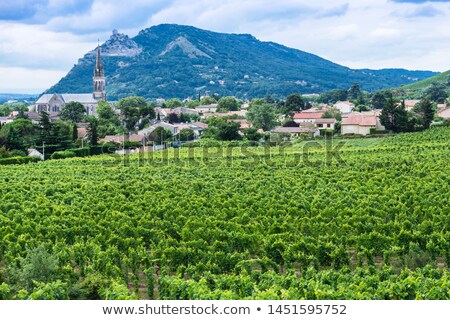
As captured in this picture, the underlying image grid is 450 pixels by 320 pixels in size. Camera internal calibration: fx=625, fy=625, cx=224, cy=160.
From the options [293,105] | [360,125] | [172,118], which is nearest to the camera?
[360,125]

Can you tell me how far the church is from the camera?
158 m

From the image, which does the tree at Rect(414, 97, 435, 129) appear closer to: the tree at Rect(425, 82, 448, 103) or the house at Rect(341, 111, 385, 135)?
the house at Rect(341, 111, 385, 135)

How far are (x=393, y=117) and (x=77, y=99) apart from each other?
108m

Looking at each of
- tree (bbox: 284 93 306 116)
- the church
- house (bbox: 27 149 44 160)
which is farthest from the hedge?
the church

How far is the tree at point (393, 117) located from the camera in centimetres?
8038

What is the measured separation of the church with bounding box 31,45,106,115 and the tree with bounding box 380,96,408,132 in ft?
310

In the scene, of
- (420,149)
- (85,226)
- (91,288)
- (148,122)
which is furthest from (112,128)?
(91,288)

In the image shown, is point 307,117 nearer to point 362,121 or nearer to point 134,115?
point 362,121

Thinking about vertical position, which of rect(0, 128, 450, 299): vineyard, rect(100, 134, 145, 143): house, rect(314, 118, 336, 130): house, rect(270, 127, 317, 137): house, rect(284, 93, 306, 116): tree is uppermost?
rect(284, 93, 306, 116): tree

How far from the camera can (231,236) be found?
2070 cm

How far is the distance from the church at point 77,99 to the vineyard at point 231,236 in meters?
123

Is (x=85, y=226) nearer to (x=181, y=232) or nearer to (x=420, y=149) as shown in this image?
(x=181, y=232)

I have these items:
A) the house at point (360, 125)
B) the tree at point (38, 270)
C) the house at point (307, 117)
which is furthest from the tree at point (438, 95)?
the tree at point (38, 270)

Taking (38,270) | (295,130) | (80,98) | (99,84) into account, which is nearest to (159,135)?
(295,130)
